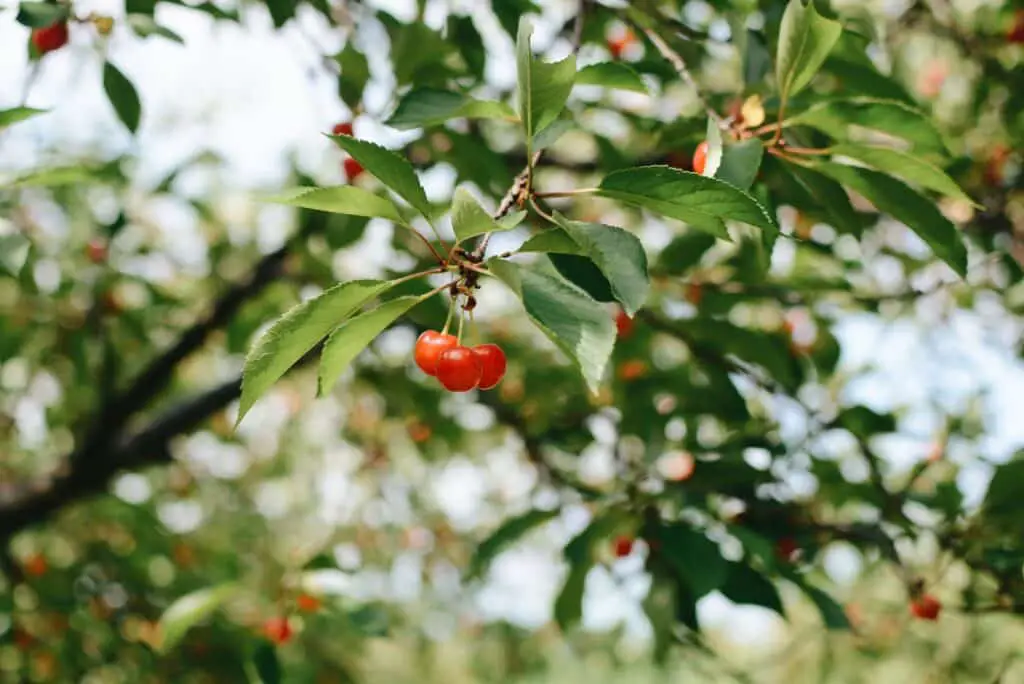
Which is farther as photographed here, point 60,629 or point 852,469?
point 60,629

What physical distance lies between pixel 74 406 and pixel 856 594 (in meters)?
3.91

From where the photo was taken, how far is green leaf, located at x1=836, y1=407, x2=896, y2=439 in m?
2.27

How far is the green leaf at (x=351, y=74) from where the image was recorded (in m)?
1.80

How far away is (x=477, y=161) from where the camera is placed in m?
1.94

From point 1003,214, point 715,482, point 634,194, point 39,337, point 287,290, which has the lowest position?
point 39,337

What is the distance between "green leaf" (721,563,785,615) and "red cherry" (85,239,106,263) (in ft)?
8.97

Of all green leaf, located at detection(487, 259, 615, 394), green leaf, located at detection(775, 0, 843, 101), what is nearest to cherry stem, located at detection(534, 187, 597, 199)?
green leaf, located at detection(487, 259, 615, 394)

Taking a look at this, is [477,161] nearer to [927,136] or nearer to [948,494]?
[927,136]

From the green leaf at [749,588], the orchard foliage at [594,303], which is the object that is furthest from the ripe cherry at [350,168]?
the green leaf at [749,588]

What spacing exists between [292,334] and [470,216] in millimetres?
246

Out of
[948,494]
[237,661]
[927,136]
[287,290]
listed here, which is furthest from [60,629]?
[927,136]

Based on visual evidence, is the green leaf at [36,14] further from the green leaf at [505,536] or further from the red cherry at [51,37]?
the green leaf at [505,536]

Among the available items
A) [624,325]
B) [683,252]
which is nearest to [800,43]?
[683,252]

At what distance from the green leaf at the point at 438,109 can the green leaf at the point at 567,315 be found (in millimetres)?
355
